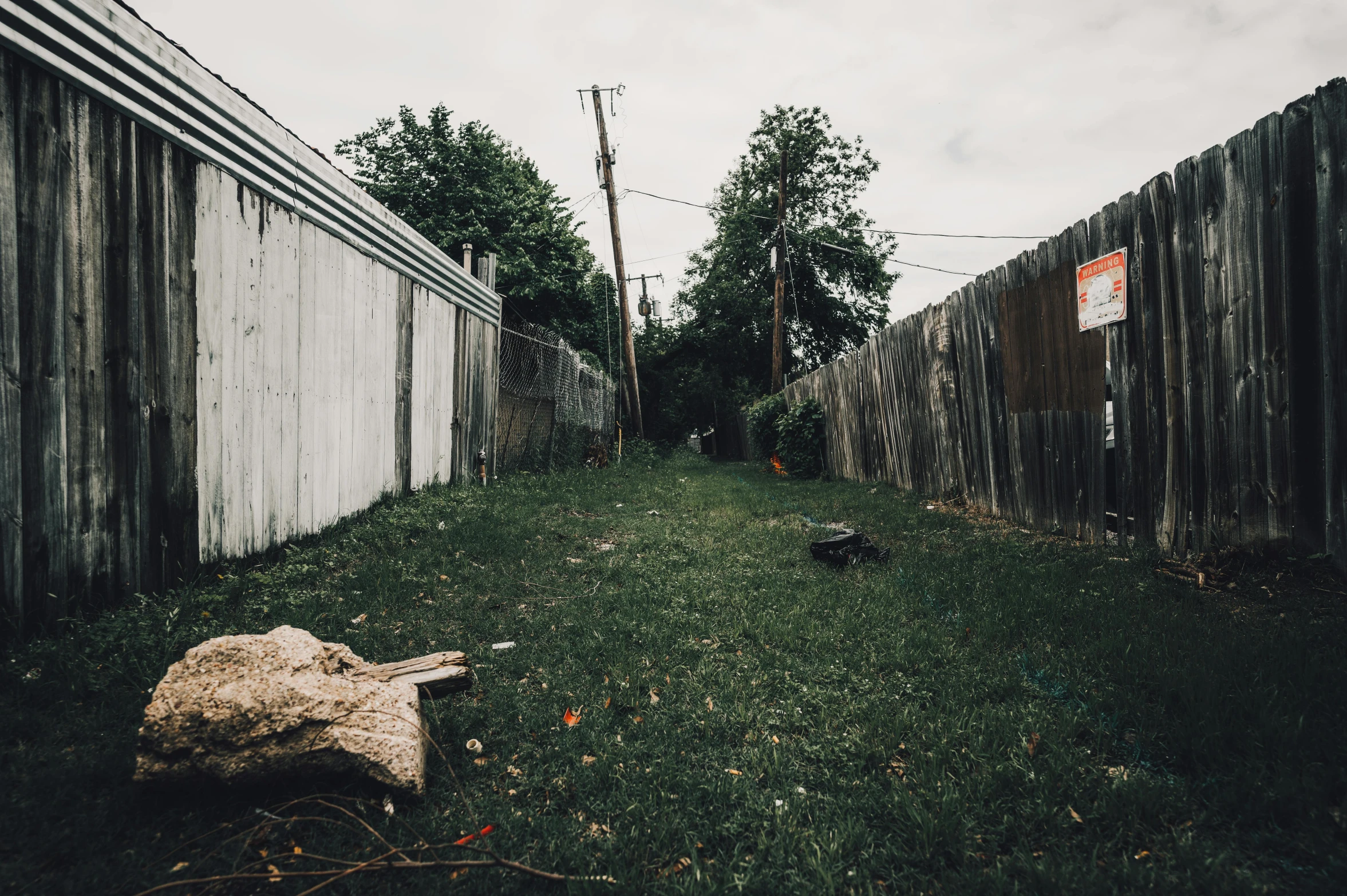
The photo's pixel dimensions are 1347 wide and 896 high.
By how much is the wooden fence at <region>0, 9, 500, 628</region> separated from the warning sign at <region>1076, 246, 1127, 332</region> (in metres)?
5.45

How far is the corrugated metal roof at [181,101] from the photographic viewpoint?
8.64 feet

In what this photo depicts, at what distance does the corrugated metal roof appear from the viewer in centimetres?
263

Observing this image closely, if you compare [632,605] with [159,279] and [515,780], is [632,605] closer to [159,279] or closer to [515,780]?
[515,780]

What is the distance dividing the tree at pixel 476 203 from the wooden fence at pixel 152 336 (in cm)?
1461

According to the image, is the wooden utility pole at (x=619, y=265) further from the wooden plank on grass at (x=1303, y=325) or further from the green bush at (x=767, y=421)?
the wooden plank on grass at (x=1303, y=325)

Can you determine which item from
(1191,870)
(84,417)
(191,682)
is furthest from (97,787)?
(1191,870)

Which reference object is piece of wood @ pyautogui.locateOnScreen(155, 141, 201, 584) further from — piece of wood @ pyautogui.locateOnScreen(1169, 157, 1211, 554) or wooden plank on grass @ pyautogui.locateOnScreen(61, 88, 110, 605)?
piece of wood @ pyautogui.locateOnScreen(1169, 157, 1211, 554)

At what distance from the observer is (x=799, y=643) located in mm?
2807

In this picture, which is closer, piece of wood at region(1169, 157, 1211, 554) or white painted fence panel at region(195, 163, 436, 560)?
piece of wood at region(1169, 157, 1211, 554)

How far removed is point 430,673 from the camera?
2227 millimetres

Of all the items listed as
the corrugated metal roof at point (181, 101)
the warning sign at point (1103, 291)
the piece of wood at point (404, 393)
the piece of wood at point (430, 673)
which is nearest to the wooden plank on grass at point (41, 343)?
the corrugated metal roof at point (181, 101)

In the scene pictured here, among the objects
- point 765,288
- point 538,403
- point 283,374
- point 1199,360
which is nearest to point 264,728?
point 283,374

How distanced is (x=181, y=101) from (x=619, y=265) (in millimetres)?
13243

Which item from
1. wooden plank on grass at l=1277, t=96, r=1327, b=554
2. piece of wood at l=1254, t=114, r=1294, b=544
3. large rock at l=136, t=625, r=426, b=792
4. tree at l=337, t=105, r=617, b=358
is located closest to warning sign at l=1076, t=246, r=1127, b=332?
piece of wood at l=1254, t=114, r=1294, b=544
